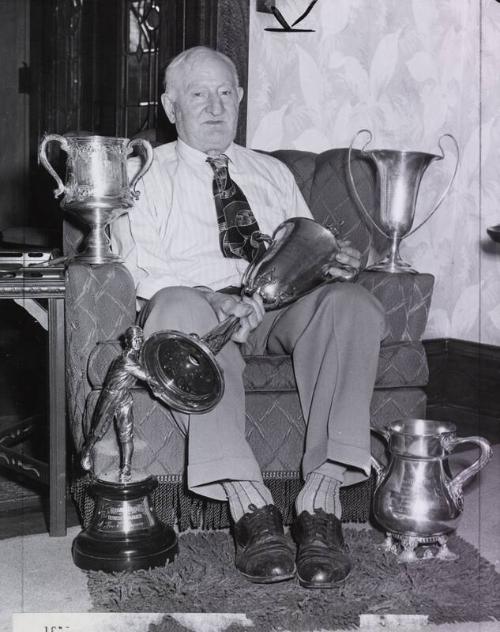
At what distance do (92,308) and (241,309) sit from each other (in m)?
0.34

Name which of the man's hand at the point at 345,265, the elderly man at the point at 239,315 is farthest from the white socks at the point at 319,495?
the man's hand at the point at 345,265

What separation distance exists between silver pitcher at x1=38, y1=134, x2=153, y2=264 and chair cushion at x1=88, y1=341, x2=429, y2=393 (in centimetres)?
25

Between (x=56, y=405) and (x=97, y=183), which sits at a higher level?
(x=97, y=183)

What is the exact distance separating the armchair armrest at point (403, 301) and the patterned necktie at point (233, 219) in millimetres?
312

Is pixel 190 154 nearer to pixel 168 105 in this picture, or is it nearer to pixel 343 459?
pixel 168 105

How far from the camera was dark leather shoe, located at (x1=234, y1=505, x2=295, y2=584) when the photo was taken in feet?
5.45

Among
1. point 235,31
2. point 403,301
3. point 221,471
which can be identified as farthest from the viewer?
point 235,31

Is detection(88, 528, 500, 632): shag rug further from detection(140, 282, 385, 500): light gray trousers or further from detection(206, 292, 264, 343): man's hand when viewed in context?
detection(206, 292, 264, 343): man's hand

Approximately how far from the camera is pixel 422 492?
1.80 metres

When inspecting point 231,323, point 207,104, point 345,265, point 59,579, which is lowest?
point 59,579

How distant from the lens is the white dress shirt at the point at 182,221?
2.06m

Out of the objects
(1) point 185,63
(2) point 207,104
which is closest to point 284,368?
(2) point 207,104

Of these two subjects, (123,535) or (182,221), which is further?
(182,221)

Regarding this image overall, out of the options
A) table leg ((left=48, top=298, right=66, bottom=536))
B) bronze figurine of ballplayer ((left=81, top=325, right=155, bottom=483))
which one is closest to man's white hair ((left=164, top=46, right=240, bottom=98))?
table leg ((left=48, top=298, right=66, bottom=536))
